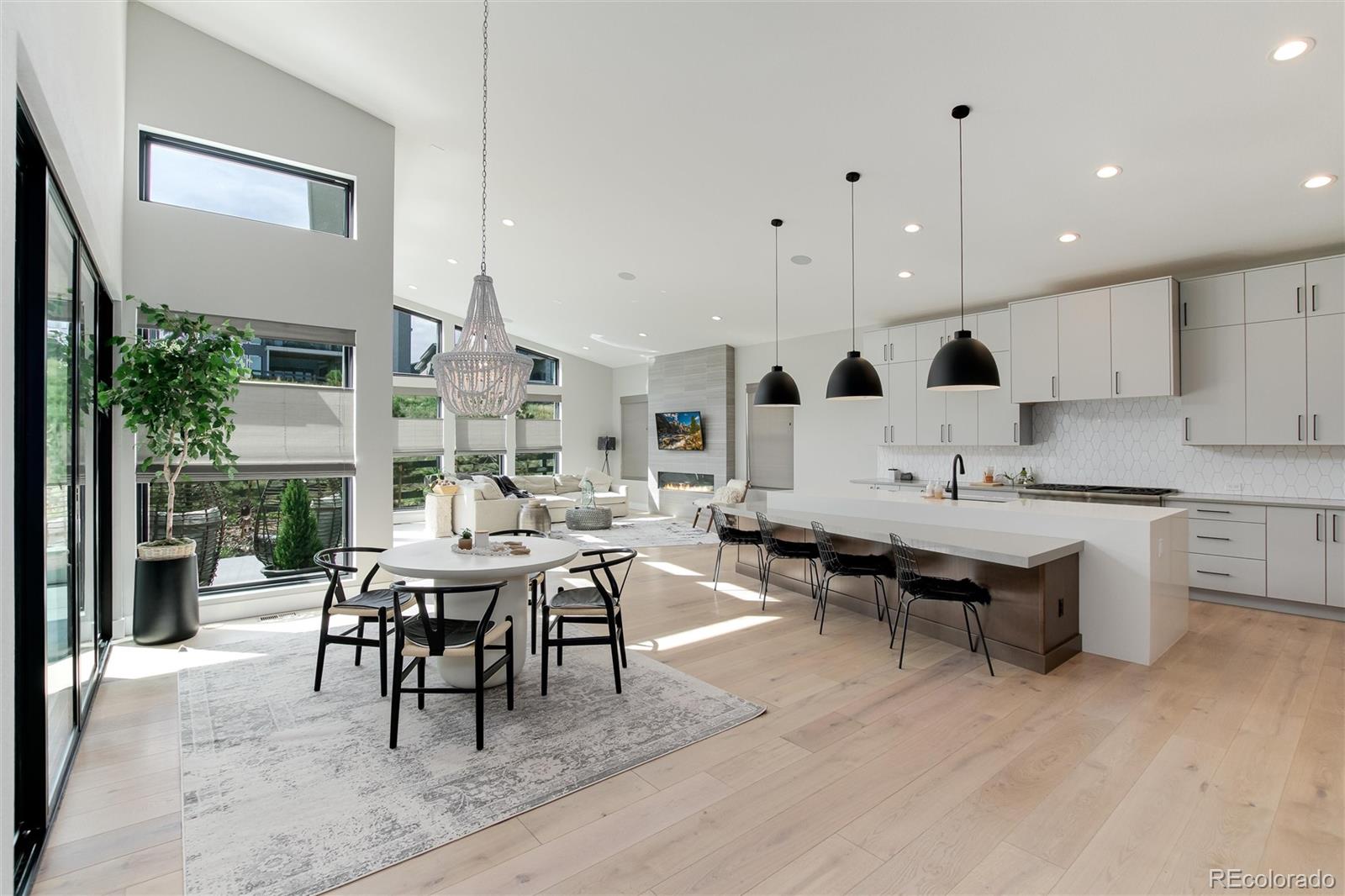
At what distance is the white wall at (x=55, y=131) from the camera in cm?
149

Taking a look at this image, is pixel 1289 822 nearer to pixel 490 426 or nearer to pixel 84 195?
pixel 84 195

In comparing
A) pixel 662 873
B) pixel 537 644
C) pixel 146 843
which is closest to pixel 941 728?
pixel 662 873

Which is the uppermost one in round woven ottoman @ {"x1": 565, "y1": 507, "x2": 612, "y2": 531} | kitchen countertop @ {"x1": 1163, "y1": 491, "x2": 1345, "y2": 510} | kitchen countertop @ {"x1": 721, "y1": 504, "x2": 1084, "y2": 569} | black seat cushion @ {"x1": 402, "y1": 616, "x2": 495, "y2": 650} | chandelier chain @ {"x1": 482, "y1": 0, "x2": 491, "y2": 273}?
chandelier chain @ {"x1": 482, "y1": 0, "x2": 491, "y2": 273}

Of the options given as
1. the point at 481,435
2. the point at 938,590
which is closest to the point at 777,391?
the point at 938,590

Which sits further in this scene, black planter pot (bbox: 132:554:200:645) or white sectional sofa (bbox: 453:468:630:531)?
white sectional sofa (bbox: 453:468:630:531)

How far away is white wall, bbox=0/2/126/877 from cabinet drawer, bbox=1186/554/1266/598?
21.6 ft

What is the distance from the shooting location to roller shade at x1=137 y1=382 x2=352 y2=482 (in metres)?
5.07

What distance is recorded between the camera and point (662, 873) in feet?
6.56

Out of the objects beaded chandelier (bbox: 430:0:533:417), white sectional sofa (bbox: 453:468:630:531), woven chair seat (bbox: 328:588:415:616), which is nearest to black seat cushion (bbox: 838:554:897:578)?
beaded chandelier (bbox: 430:0:533:417)

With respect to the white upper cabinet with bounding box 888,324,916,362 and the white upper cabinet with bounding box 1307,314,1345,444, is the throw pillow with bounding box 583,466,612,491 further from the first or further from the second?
the white upper cabinet with bounding box 1307,314,1345,444

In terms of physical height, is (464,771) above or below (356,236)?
below

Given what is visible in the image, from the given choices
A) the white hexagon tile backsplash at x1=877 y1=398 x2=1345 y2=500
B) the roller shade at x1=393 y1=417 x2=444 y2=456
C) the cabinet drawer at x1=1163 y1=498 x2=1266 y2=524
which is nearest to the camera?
the cabinet drawer at x1=1163 y1=498 x2=1266 y2=524

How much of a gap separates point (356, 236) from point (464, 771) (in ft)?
15.1

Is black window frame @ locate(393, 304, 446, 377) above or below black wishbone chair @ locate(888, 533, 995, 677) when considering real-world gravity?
above
